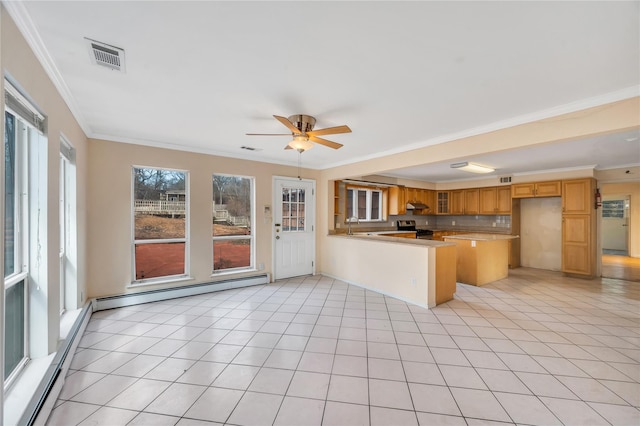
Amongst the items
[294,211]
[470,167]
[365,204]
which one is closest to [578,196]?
[470,167]

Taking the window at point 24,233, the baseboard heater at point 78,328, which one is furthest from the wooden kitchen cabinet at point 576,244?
the window at point 24,233

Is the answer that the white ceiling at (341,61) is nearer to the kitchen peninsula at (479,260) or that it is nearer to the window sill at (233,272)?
the window sill at (233,272)

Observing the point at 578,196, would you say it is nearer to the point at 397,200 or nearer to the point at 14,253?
the point at 397,200

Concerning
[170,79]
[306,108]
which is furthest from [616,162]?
[170,79]

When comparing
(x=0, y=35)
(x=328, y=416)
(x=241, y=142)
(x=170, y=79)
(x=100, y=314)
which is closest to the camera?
(x=0, y=35)

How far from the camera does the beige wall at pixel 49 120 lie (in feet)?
4.60

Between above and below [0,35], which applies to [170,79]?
above

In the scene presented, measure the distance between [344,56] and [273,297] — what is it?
3518 mm

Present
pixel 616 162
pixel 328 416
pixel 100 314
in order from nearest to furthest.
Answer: pixel 328 416 → pixel 100 314 → pixel 616 162

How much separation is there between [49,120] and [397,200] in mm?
6434

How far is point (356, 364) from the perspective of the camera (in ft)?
7.47

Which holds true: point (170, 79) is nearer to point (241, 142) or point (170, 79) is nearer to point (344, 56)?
point (344, 56)

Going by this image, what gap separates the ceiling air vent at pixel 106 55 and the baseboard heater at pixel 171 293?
3.12m

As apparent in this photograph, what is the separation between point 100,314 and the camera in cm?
335
